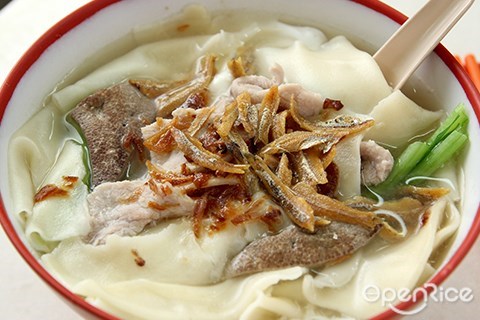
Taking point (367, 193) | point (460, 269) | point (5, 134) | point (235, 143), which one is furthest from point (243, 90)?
point (460, 269)

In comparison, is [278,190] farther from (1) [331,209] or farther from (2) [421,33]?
(2) [421,33]

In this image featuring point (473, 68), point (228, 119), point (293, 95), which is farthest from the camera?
point (473, 68)

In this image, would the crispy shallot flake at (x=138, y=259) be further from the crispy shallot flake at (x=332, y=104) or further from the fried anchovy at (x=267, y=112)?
the crispy shallot flake at (x=332, y=104)

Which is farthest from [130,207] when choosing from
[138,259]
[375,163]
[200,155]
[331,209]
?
[375,163]

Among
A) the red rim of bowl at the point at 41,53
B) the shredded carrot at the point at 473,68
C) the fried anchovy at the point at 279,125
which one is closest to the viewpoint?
the red rim of bowl at the point at 41,53

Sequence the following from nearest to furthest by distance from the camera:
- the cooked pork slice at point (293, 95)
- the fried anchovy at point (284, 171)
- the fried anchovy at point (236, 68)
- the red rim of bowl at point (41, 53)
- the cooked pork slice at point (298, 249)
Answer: the red rim of bowl at point (41, 53) → the cooked pork slice at point (298, 249) → the fried anchovy at point (284, 171) → the cooked pork slice at point (293, 95) → the fried anchovy at point (236, 68)

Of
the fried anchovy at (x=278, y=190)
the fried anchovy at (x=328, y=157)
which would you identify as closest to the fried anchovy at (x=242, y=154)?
the fried anchovy at (x=278, y=190)

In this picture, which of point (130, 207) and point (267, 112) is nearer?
point (130, 207)

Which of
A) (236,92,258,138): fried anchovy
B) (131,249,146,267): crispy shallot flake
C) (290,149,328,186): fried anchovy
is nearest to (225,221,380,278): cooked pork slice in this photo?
(290,149,328,186): fried anchovy
